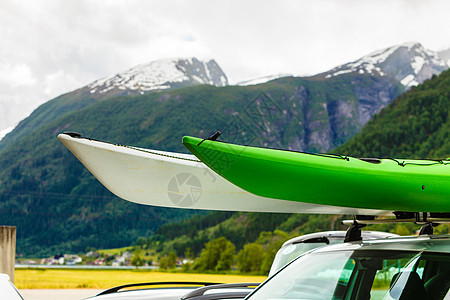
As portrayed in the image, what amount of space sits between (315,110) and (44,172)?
219 ft

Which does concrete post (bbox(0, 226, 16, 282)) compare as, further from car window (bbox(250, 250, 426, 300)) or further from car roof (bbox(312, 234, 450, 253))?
car roof (bbox(312, 234, 450, 253))

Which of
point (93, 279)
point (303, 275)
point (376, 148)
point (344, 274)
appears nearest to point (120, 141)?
point (376, 148)

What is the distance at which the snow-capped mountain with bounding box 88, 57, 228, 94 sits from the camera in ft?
578

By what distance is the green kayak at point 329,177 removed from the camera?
242cm

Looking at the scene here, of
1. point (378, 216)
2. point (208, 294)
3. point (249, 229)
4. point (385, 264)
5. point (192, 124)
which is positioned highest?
point (192, 124)

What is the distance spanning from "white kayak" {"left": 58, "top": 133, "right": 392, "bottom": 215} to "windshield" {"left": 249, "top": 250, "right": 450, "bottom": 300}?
28cm

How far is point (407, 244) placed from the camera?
100 inches

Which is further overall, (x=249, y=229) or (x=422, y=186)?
(x=249, y=229)

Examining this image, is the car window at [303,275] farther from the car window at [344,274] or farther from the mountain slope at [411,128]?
the mountain slope at [411,128]

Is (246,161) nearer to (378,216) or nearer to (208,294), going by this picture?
(378,216)

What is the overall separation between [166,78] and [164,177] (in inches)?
7417

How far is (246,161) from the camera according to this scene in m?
2.42

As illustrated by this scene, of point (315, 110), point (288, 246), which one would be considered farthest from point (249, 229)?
point (288, 246)

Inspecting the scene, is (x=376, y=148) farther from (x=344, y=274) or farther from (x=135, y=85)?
(x=135, y=85)
